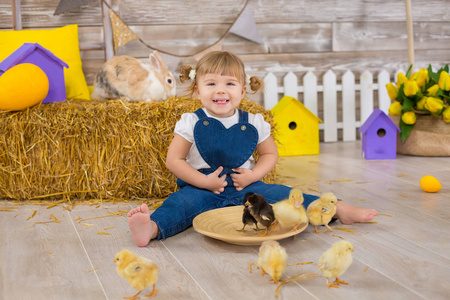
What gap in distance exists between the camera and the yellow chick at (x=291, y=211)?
4.27ft

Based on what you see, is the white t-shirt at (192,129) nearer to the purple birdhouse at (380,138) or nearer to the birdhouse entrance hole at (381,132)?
the purple birdhouse at (380,138)

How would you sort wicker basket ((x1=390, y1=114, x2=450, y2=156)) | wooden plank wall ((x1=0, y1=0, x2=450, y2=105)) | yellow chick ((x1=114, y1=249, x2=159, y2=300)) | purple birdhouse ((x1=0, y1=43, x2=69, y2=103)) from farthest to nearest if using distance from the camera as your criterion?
wooden plank wall ((x1=0, y1=0, x2=450, y2=105))
wicker basket ((x1=390, y1=114, x2=450, y2=156))
purple birdhouse ((x1=0, y1=43, x2=69, y2=103))
yellow chick ((x1=114, y1=249, x2=159, y2=300))

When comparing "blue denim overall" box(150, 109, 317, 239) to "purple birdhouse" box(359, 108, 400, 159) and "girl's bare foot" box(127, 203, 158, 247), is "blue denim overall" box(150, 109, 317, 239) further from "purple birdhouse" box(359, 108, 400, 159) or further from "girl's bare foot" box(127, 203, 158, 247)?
"purple birdhouse" box(359, 108, 400, 159)

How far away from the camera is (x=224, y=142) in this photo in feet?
5.77

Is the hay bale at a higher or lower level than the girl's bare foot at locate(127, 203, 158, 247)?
higher

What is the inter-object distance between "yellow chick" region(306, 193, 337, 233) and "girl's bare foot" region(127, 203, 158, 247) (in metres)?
0.51

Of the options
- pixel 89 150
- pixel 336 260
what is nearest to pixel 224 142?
pixel 89 150

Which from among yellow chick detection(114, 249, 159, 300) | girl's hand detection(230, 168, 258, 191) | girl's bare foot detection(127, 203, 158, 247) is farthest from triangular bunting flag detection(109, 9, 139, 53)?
yellow chick detection(114, 249, 159, 300)

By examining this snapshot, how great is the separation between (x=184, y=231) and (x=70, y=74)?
5.44 ft

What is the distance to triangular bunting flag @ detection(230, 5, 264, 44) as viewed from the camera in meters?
3.49

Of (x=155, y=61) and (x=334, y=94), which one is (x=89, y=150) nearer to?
(x=155, y=61)

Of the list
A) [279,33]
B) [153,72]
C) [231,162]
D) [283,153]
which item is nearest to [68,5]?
[153,72]

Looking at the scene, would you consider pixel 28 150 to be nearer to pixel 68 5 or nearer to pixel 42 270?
pixel 42 270

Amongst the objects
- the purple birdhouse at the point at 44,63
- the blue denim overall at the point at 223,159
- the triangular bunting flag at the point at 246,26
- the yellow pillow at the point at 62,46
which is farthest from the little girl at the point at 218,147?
the triangular bunting flag at the point at 246,26
